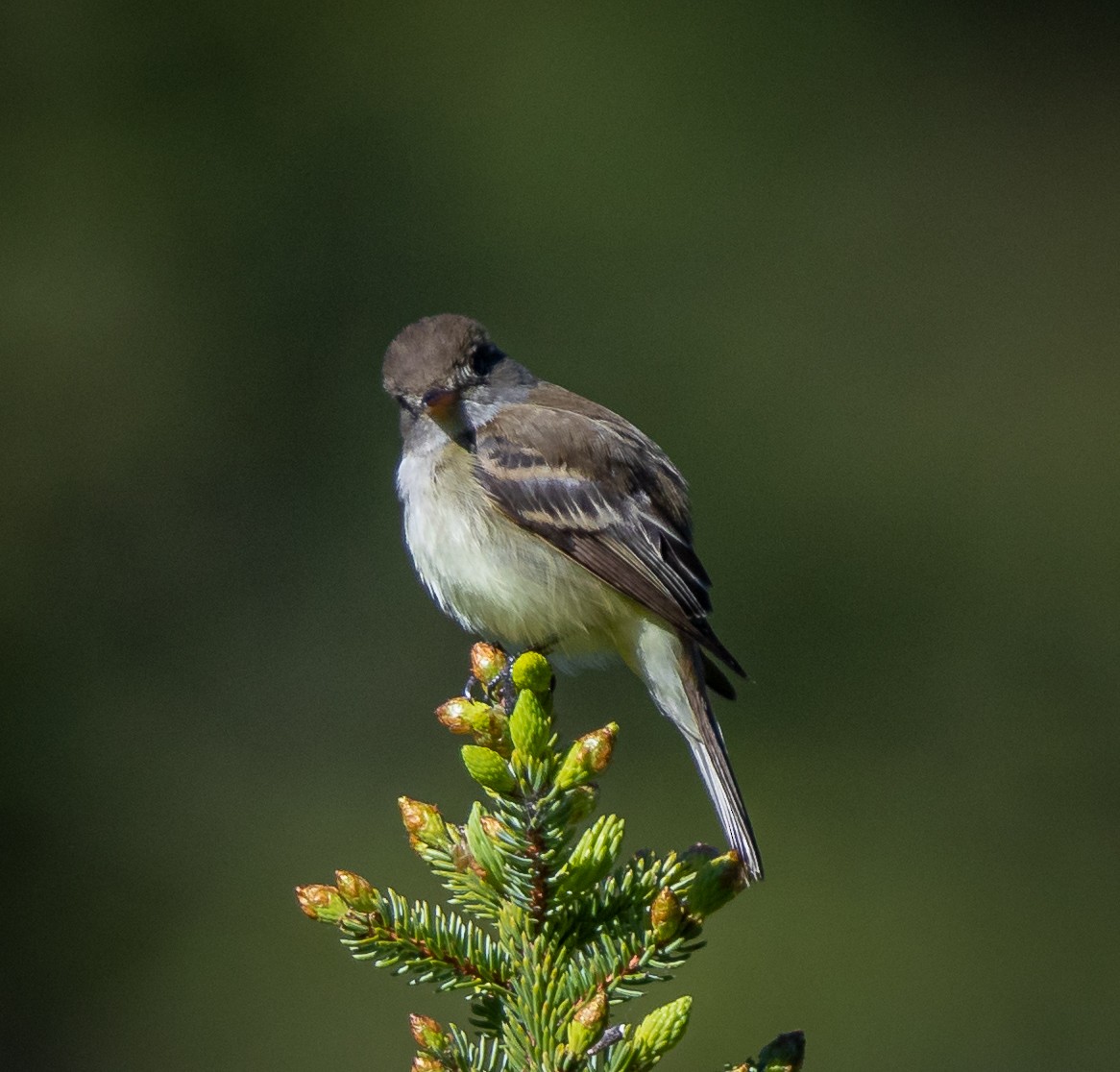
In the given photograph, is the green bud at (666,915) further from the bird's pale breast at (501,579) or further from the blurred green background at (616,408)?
the blurred green background at (616,408)

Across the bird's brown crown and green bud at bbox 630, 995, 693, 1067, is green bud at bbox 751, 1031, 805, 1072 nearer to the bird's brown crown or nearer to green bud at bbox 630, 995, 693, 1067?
green bud at bbox 630, 995, 693, 1067

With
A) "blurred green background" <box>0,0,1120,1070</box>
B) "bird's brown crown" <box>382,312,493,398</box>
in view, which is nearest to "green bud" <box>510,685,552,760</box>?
"bird's brown crown" <box>382,312,493,398</box>

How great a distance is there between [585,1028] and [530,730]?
41 cm

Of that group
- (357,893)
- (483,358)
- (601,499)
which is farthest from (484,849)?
(483,358)

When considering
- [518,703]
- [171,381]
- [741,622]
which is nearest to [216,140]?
[171,381]

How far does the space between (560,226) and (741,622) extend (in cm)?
243

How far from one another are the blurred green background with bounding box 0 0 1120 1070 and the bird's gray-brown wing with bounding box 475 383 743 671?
8.20ft

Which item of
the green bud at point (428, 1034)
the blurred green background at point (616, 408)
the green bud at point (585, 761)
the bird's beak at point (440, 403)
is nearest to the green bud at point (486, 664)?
the green bud at point (585, 761)

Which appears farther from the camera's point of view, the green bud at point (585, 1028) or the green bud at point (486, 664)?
the green bud at point (486, 664)

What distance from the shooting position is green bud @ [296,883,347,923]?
188 centimetres

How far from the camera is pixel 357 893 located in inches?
74.1

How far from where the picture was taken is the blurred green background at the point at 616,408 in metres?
6.27

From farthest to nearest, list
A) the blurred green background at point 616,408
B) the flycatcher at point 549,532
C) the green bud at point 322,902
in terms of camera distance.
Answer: the blurred green background at point 616,408 → the flycatcher at point 549,532 → the green bud at point 322,902

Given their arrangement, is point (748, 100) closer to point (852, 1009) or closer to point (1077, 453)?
point (1077, 453)
